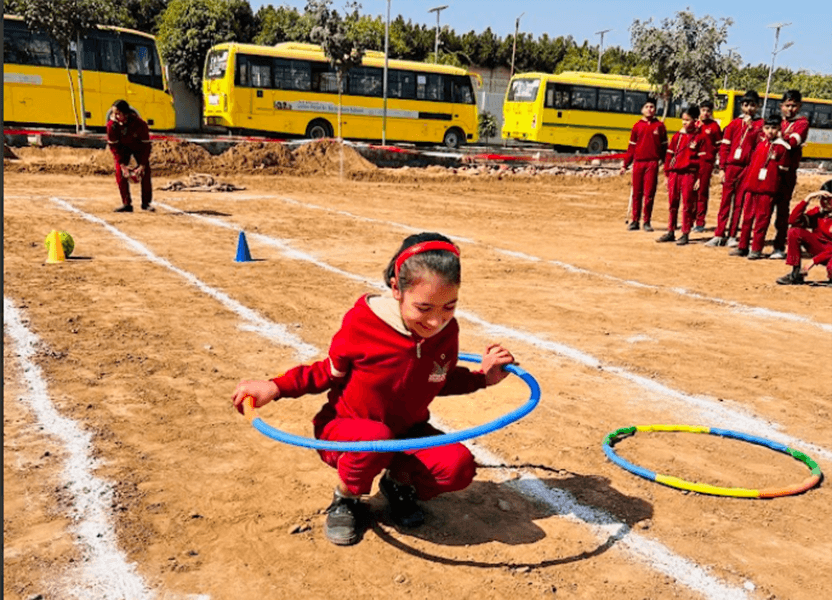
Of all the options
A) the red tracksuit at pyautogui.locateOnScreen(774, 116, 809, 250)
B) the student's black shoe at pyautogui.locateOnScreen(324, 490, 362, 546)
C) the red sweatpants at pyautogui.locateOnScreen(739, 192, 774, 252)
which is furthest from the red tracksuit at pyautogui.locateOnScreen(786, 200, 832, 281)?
the student's black shoe at pyautogui.locateOnScreen(324, 490, 362, 546)

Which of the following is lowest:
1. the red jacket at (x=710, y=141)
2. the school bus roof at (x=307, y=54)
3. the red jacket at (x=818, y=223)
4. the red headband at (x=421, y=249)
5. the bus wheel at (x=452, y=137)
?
the red jacket at (x=818, y=223)

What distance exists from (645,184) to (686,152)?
190cm

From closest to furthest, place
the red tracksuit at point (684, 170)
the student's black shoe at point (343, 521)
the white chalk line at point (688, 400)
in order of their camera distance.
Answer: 1. the student's black shoe at point (343, 521)
2. the white chalk line at point (688, 400)
3. the red tracksuit at point (684, 170)

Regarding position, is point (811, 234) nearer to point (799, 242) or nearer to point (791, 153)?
point (799, 242)

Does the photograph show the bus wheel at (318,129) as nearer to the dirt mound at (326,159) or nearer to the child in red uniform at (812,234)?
the dirt mound at (326,159)

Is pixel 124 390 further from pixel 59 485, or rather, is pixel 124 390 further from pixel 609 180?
pixel 609 180

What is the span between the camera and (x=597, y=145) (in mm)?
38250

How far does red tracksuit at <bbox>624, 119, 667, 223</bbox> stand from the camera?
14.9m

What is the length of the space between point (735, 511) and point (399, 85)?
31.4m

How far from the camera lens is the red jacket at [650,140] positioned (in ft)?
48.8

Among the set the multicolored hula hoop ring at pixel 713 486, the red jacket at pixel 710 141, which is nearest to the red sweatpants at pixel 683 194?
the red jacket at pixel 710 141

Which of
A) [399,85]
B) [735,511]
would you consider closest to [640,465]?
[735,511]

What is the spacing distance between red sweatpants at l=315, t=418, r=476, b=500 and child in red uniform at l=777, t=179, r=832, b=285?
8.52 m

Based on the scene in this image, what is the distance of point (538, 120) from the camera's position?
36406mm
